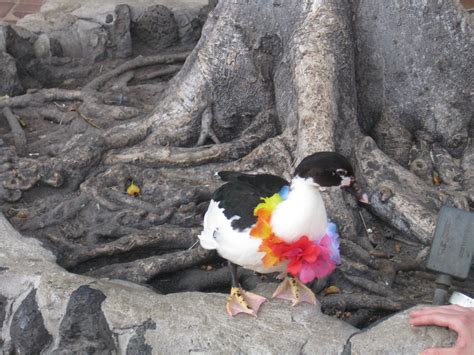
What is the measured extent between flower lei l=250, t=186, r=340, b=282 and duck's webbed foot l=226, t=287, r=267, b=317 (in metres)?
0.16

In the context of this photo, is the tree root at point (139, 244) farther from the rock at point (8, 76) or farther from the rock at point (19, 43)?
the rock at point (19, 43)

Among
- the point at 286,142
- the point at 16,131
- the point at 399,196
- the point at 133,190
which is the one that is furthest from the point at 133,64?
the point at 399,196

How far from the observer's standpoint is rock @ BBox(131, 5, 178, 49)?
452 centimetres

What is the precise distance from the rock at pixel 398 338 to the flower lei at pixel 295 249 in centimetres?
21

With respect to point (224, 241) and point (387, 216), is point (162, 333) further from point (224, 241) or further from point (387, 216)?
point (387, 216)

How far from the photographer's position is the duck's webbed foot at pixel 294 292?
2189 mm

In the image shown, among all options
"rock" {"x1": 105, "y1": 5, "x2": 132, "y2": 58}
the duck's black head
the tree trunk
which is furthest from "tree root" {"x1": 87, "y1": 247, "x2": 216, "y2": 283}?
"rock" {"x1": 105, "y1": 5, "x2": 132, "y2": 58}

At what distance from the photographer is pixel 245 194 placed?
2215 millimetres

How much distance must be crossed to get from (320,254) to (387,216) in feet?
2.94

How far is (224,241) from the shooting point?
214cm

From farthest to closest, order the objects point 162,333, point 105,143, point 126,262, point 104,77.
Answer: point 104,77 → point 105,143 → point 126,262 → point 162,333

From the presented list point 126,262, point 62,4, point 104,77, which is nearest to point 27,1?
point 62,4

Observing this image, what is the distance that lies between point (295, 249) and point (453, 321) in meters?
0.46

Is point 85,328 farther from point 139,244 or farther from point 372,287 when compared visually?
point 372,287
